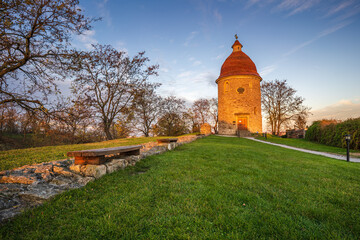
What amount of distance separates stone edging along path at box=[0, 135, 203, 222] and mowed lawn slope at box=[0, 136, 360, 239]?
17 cm

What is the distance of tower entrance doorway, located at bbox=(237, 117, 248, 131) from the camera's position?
24594 mm

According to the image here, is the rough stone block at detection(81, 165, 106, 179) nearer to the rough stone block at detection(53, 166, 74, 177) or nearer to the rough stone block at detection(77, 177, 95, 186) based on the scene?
the rough stone block at detection(77, 177, 95, 186)

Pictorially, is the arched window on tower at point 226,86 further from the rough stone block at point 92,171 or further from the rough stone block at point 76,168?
the rough stone block at point 76,168

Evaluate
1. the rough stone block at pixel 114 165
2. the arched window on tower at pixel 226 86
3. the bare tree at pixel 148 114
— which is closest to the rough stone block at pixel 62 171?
the rough stone block at pixel 114 165

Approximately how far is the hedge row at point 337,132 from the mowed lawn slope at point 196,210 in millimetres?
11715

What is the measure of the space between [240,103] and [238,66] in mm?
6157

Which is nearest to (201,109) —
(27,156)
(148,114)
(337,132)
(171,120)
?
(171,120)

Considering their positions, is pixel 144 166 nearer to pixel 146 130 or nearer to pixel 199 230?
pixel 199 230

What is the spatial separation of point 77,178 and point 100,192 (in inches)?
28.2

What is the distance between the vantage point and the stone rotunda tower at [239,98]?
24.6 metres

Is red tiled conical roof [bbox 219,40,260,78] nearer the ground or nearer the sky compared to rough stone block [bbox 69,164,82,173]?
nearer the sky

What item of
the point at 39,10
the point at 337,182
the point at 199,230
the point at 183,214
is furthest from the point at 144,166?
the point at 39,10

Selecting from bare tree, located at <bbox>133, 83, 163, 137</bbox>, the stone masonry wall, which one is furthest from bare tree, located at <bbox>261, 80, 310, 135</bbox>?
bare tree, located at <bbox>133, 83, 163, 137</bbox>

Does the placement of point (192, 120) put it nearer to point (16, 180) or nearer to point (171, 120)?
point (171, 120)
